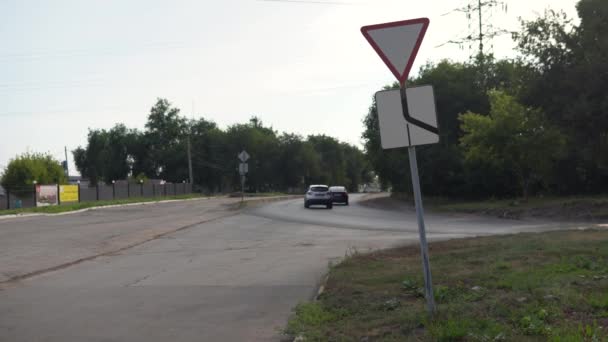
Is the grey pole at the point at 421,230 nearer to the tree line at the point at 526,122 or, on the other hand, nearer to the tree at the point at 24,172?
the tree line at the point at 526,122

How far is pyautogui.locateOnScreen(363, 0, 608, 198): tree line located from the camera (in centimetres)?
2061

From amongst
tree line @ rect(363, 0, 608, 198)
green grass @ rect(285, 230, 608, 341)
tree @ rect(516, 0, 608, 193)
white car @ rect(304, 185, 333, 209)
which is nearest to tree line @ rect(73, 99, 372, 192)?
tree line @ rect(363, 0, 608, 198)

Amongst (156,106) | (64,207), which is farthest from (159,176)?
(64,207)

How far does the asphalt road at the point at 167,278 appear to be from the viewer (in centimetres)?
724

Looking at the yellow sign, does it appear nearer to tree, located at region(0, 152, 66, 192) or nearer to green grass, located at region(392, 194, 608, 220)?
tree, located at region(0, 152, 66, 192)

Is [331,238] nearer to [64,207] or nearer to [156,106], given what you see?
[64,207]

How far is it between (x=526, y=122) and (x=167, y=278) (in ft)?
81.2

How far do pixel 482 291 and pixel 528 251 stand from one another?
4.14 m

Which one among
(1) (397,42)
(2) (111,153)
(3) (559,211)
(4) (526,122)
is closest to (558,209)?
(3) (559,211)

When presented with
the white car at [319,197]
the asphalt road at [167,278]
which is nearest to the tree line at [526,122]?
the asphalt road at [167,278]

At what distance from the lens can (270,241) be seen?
1808cm

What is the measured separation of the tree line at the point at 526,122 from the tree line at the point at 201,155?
6131 centimetres

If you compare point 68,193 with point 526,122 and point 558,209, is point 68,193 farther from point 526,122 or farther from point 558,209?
point 558,209

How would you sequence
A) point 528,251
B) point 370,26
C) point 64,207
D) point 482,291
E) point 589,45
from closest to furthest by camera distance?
point 370,26, point 482,291, point 528,251, point 589,45, point 64,207
